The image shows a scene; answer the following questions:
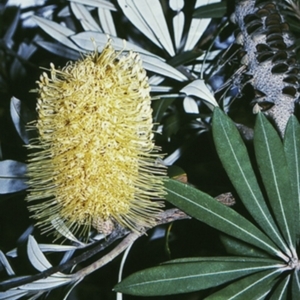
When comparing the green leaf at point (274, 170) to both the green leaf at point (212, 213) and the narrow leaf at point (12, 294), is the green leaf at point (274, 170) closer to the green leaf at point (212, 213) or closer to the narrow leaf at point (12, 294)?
the green leaf at point (212, 213)

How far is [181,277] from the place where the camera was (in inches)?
21.9

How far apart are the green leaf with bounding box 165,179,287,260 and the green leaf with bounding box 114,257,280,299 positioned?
0.11 feet

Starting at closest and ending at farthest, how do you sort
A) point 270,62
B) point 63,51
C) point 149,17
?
point 270,62 → point 149,17 → point 63,51

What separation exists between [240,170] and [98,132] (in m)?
0.17

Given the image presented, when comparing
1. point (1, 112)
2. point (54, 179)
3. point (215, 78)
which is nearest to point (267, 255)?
point (54, 179)

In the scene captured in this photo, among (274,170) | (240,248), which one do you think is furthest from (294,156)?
(240,248)

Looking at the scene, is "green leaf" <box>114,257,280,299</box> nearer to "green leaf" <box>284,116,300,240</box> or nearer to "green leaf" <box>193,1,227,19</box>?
"green leaf" <box>284,116,300,240</box>

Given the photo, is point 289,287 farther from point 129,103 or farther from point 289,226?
point 129,103

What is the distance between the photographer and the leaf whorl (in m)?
0.65

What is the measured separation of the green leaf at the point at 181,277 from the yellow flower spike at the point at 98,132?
0.07 m

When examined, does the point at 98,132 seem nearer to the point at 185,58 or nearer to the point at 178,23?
the point at 185,58

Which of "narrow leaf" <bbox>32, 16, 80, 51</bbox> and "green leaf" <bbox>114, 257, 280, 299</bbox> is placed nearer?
"green leaf" <bbox>114, 257, 280, 299</bbox>

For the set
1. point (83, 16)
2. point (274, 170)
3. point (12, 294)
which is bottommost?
point (12, 294)

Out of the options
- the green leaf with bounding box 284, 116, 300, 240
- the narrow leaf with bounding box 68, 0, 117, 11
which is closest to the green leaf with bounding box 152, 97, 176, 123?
the narrow leaf with bounding box 68, 0, 117, 11
